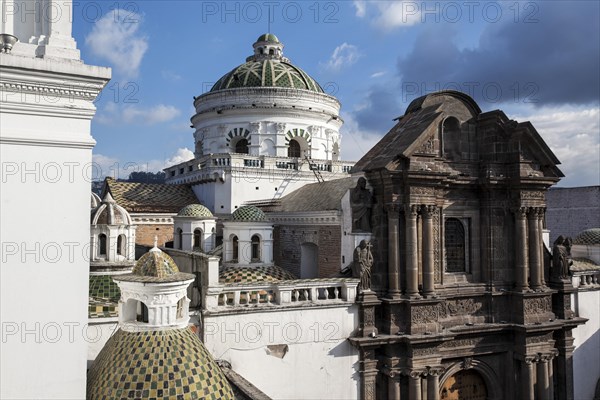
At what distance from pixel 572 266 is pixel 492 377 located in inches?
214

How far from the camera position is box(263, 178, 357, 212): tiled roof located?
17102 mm

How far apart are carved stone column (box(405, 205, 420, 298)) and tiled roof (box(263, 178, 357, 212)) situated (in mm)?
2267

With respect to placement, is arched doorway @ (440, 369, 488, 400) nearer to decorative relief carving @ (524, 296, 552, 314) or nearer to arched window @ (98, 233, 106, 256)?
decorative relief carving @ (524, 296, 552, 314)

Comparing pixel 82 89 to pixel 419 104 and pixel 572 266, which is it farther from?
pixel 572 266

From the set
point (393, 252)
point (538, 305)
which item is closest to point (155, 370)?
point (393, 252)

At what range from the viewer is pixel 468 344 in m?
15.0

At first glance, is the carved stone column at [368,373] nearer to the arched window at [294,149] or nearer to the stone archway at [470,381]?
the stone archway at [470,381]

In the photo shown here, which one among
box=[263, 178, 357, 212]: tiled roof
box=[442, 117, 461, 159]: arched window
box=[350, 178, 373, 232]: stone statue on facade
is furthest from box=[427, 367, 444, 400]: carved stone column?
box=[442, 117, 461, 159]: arched window

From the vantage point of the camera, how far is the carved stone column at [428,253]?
47.1ft

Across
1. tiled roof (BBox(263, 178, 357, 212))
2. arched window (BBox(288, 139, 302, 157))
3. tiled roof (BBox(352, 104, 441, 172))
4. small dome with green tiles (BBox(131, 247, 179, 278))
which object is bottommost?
small dome with green tiles (BBox(131, 247, 179, 278))

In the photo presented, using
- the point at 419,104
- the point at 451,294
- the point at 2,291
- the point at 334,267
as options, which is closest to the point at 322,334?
the point at 334,267

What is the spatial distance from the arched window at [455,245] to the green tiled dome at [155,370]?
9.06 m

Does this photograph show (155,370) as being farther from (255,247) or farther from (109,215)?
(255,247)

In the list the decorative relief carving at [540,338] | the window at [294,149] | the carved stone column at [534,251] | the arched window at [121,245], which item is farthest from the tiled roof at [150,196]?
the decorative relief carving at [540,338]
